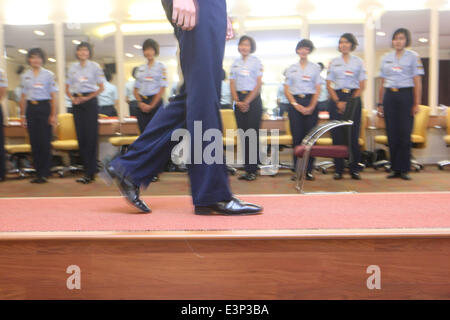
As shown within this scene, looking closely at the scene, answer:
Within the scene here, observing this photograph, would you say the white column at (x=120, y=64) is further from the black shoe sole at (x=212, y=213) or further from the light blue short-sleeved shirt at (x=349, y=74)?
the black shoe sole at (x=212, y=213)

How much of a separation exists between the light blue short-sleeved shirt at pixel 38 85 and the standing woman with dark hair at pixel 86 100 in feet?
0.60

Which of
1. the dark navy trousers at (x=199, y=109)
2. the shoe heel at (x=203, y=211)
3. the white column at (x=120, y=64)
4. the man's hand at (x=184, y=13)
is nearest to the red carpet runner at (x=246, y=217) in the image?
the shoe heel at (x=203, y=211)

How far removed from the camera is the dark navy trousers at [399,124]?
4.27m

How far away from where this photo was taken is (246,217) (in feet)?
5.22

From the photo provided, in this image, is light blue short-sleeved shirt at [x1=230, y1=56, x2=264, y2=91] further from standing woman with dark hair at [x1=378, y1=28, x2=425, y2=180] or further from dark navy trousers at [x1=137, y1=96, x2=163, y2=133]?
standing woman with dark hair at [x1=378, y1=28, x2=425, y2=180]

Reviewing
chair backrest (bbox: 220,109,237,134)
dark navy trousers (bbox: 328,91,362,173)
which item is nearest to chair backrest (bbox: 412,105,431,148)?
dark navy trousers (bbox: 328,91,362,173)

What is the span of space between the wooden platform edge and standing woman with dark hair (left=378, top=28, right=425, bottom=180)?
129 inches

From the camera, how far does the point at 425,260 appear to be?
1244 mm

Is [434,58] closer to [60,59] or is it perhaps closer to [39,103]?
[39,103]

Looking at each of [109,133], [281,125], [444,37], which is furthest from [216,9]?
[444,37]

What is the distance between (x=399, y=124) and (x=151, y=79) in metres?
2.49

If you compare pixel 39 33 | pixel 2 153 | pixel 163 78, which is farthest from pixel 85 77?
pixel 39 33

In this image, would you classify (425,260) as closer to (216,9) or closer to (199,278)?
(199,278)

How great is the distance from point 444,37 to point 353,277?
8.10 metres
